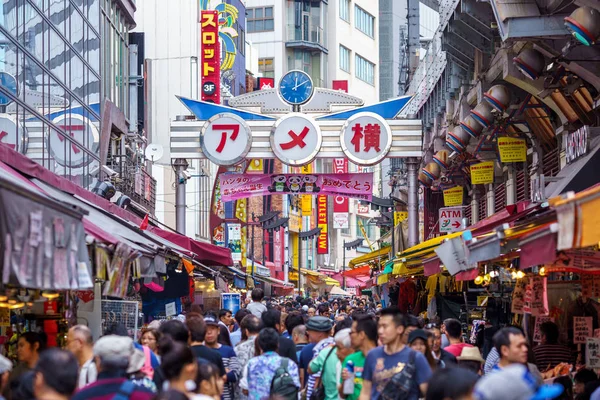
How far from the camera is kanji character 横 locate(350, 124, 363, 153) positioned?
28500 mm

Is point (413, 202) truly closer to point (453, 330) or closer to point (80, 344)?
point (453, 330)

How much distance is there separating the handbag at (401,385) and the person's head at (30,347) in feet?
11.1

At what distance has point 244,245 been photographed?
59.2 metres

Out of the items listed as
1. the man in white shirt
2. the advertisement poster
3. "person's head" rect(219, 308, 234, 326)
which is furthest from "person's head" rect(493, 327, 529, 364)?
the advertisement poster

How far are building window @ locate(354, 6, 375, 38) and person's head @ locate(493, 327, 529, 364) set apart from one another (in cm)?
9084

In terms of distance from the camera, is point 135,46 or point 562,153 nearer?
point 562,153

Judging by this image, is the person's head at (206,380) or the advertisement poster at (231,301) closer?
the person's head at (206,380)

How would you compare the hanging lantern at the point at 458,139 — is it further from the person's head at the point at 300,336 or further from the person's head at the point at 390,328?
the person's head at the point at 390,328

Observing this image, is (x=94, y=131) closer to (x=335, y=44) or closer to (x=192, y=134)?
(x=192, y=134)

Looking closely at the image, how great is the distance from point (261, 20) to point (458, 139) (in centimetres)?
6899

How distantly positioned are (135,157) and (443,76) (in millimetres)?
11154

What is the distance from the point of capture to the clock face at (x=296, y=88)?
97.0 ft

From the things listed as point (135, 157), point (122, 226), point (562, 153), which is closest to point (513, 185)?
point (562, 153)

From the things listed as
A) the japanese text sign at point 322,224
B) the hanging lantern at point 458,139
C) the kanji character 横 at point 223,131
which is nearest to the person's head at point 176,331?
the hanging lantern at point 458,139
